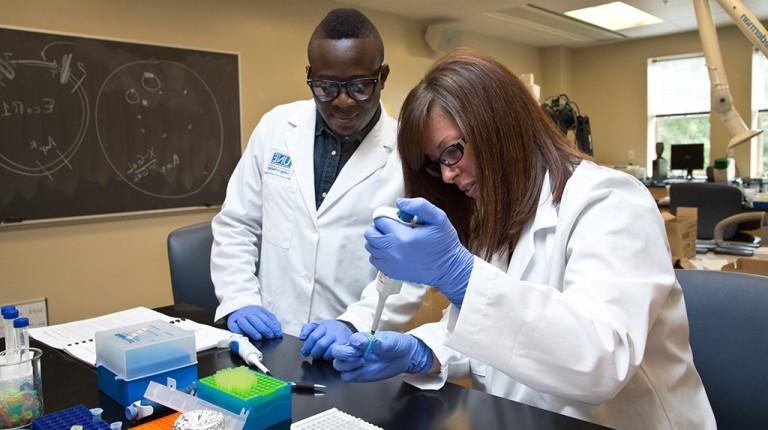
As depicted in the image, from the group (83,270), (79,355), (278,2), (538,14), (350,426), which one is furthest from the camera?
(538,14)

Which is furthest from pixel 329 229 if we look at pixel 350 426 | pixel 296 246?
pixel 350 426

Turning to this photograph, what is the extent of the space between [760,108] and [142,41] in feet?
19.4

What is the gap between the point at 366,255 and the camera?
1.56 metres

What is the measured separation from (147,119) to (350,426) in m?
2.98

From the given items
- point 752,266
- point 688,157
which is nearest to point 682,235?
point 752,266

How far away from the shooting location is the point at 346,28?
4.70ft

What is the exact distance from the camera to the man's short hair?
143 centimetres

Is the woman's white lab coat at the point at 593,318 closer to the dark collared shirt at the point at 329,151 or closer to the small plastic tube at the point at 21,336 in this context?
the small plastic tube at the point at 21,336

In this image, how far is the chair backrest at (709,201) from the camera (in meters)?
3.66

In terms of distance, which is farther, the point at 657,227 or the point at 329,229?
the point at 329,229

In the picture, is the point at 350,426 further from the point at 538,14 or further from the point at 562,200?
the point at 538,14

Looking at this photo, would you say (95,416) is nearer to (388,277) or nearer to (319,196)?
(388,277)

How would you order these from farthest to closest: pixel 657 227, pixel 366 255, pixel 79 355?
pixel 366 255
pixel 79 355
pixel 657 227

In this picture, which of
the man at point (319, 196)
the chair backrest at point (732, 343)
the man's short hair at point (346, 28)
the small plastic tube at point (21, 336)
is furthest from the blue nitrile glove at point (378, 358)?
the man's short hair at point (346, 28)
